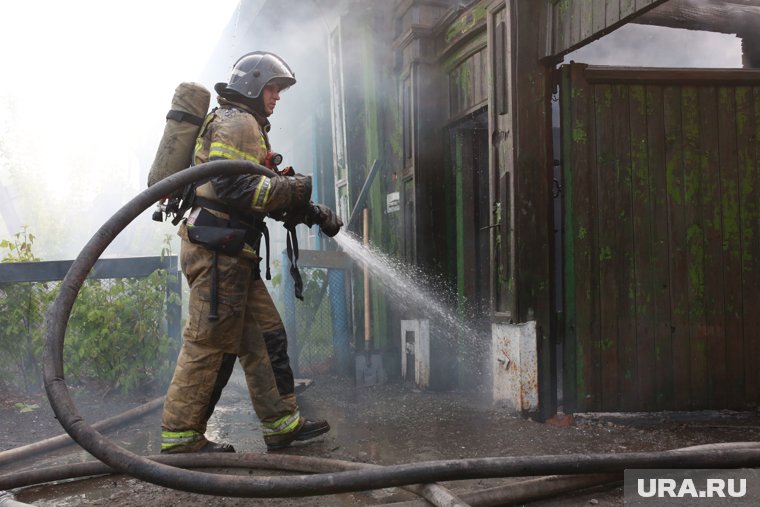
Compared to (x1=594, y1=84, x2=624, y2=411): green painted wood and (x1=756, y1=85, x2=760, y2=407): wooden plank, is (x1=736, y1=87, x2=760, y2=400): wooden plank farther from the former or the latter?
(x1=594, y1=84, x2=624, y2=411): green painted wood

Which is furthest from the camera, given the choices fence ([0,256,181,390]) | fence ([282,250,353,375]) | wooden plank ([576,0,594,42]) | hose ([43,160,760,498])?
fence ([282,250,353,375])

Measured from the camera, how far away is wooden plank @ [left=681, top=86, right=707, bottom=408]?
4137 mm

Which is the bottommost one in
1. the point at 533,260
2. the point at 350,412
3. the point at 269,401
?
the point at 350,412

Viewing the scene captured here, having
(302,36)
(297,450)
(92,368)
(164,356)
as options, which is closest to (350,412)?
(297,450)

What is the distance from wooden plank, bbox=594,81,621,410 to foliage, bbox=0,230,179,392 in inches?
135

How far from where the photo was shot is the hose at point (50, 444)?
3.39 metres

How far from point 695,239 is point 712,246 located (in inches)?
4.9

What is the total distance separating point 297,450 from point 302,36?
590 centimetres

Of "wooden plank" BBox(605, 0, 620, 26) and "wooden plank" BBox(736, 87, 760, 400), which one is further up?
"wooden plank" BBox(605, 0, 620, 26)

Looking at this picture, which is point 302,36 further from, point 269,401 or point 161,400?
point 269,401

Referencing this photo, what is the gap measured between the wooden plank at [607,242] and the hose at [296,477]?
1582 mm

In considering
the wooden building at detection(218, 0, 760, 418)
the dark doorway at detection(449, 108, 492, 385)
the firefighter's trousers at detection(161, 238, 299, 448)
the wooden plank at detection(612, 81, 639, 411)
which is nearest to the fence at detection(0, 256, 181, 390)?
the firefighter's trousers at detection(161, 238, 299, 448)

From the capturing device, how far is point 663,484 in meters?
2.61

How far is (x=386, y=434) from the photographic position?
12.9ft
